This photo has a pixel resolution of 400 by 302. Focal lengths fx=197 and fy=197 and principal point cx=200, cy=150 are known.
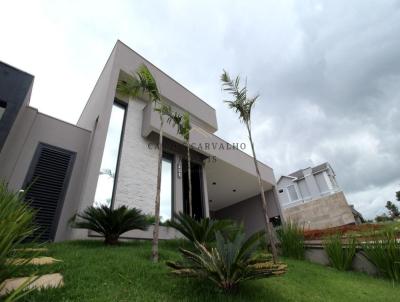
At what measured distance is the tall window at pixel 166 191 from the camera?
8.11 metres

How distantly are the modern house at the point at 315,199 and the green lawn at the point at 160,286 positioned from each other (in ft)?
45.8

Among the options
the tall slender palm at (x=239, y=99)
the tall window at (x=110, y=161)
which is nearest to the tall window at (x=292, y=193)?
the tall slender palm at (x=239, y=99)

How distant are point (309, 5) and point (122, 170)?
9647mm

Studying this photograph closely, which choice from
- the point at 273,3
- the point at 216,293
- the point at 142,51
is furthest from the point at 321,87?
the point at 216,293

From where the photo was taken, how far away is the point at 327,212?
19.3 metres

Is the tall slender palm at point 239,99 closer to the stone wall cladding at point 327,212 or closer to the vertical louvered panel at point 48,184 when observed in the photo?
the vertical louvered panel at point 48,184

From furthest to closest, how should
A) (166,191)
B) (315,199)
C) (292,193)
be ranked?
(292,193) → (315,199) → (166,191)

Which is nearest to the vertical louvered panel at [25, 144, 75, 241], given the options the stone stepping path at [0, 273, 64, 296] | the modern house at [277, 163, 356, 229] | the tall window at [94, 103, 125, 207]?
the tall window at [94, 103, 125, 207]

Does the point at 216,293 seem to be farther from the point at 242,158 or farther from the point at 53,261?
the point at 242,158

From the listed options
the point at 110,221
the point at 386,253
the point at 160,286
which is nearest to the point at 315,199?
the point at 386,253

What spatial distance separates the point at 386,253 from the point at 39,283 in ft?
21.6

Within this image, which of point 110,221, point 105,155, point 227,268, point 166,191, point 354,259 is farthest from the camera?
point 166,191

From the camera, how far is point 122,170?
737 cm

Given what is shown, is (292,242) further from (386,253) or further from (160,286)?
(160,286)
